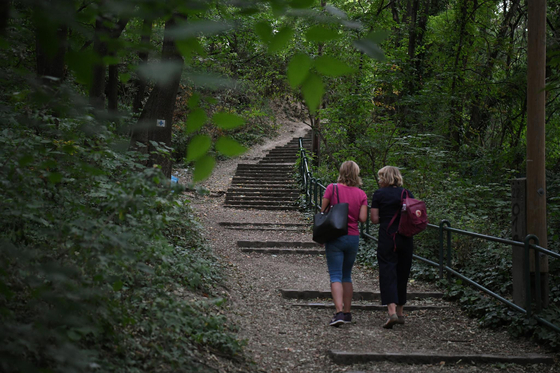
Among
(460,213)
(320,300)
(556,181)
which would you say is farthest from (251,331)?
(556,181)

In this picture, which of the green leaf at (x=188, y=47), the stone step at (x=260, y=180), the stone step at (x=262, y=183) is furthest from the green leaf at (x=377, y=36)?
the stone step at (x=260, y=180)

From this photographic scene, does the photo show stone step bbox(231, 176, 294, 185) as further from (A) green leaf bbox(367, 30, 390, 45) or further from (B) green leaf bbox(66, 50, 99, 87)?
(A) green leaf bbox(367, 30, 390, 45)

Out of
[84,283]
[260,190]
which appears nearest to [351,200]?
[84,283]

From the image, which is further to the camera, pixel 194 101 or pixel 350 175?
pixel 350 175

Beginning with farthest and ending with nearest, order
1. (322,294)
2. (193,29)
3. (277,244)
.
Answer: (277,244) → (322,294) → (193,29)

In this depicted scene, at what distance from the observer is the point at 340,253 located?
17.4ft

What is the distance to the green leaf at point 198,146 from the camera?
1603mm

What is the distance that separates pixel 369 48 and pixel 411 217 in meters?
3.81

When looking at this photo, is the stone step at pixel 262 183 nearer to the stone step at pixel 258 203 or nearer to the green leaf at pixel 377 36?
the stone step at pixel 258 203

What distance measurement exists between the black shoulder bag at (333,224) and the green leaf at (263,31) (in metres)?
3.66

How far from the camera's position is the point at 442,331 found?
5.29m

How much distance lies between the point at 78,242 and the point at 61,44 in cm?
127

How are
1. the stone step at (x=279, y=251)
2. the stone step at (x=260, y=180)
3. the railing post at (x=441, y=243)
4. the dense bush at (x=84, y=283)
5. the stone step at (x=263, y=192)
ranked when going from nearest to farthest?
the dense bush at (x=84, y=283) < the railing post at (x=441, y=243) < the stone step at (x=279, y=251) < the stone step at (x=263, y=192) < the stone step at (x=260, y=180)

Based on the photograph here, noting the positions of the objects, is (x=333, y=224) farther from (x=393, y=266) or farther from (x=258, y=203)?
(x=258, y=203)
